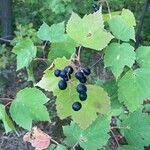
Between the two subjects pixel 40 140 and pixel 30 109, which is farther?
pixel 40 140

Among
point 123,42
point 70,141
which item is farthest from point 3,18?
point 123,42

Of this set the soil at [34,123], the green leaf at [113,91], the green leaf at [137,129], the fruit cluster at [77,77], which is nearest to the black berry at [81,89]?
the fruit cluster at [77,77]

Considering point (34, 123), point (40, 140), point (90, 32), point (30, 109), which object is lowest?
point (34, 123)

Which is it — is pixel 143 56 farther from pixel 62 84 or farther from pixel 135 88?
pixel 62 84

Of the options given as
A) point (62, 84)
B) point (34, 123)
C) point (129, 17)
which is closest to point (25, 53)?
point (62, 84)

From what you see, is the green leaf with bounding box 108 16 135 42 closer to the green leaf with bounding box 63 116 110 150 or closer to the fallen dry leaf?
the green leaf with bounding box 63 116 110 150

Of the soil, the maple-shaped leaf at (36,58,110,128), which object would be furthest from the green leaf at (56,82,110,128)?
the soil
